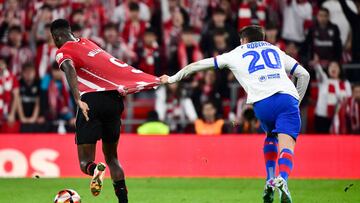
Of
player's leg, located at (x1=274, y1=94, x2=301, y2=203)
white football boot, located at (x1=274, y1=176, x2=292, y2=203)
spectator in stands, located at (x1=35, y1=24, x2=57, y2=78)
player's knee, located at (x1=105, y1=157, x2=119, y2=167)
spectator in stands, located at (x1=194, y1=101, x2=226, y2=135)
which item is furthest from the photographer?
spectator in stands, located at (x1=35, y1=24, x2=57, y2=78)

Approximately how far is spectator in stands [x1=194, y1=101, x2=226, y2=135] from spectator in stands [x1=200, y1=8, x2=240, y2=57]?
61.3 inches

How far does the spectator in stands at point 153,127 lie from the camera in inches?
740

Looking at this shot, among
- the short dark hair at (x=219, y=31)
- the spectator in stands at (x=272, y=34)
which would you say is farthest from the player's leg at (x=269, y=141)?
the short dark hair at (x=219, y=31)

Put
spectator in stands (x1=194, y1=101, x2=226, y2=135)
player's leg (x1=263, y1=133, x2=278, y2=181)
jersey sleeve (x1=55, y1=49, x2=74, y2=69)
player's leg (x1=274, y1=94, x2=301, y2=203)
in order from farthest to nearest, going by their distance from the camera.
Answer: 1. spectator in stands (x1=194, y1=101, x2=226, y2=135)
2. player's leg (x1=263, y1=133, x2=278, y2=181)
3. jersey sleeve (x1=55, y1=49, x2=74, y2=69)
4. player's leg (x1=274, y1=94, x2=301, y2=203)

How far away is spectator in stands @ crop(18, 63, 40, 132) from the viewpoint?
800 inches

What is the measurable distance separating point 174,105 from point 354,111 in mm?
3654

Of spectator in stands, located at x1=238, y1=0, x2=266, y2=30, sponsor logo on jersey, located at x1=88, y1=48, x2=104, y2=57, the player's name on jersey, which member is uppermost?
spectator in stands, located at x1=238, y1=0, x2=266, y2=30

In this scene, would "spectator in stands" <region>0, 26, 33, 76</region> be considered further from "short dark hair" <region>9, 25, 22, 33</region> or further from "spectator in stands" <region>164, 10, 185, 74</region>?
"spectator in stands" <region>164, 10, 185, 74</region>

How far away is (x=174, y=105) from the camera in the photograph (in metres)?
20.0

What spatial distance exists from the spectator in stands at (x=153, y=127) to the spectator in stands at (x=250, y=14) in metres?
2.82

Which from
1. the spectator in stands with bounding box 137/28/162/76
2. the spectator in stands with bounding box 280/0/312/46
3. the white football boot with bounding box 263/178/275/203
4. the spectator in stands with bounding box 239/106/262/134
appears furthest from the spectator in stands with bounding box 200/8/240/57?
the white football boot with bounding box 263/178/275/203

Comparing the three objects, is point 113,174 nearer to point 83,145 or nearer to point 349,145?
point 83,145

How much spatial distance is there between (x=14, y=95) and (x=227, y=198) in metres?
7.96

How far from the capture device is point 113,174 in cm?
1155
